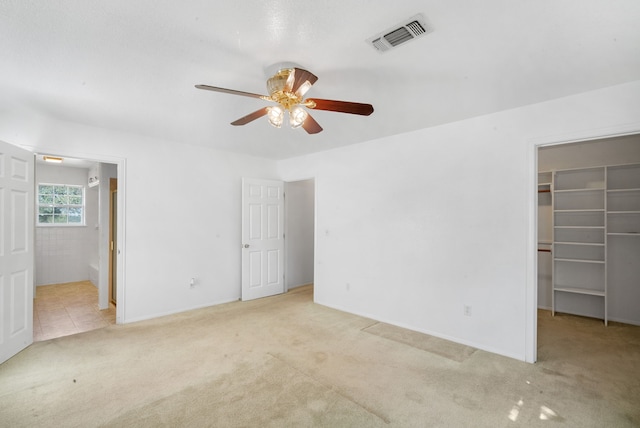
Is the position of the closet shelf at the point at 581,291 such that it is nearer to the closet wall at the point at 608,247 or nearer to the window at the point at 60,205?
the closet wall at the point at 608,247

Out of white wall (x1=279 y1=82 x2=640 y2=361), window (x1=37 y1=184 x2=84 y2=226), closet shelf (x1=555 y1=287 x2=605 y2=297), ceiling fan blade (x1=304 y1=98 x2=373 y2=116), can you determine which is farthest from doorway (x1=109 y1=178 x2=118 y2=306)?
closet shelf (x1=555 y1=287 x2=605 y2=297)

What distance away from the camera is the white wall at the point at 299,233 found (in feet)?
19.7

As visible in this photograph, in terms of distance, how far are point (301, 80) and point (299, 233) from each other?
4419 millimetres

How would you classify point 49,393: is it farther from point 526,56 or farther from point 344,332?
point 526,56

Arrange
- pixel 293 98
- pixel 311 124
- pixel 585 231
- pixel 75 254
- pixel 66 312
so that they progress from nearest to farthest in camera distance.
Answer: pixel 293 98 < pixel 311 124 < pixel 585 231 < pixel 66 312 < pixel 75 254

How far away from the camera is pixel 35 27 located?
1792mm

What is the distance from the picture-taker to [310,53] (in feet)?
6.75

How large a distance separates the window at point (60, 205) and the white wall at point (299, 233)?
471cm

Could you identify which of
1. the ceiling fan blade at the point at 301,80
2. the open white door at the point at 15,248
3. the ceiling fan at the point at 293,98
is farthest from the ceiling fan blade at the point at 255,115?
the open white door at the point at 15,248

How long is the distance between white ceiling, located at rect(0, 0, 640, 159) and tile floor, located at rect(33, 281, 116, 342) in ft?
8.35

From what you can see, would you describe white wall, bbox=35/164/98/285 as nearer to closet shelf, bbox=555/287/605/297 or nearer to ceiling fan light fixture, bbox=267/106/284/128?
ceiling fan light fixture, bbox=267/106/284/128

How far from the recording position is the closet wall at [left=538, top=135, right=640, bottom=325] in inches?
154

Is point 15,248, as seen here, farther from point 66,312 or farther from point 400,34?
point 400,34

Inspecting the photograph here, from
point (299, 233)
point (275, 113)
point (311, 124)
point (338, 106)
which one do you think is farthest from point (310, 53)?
point (299, 233)
